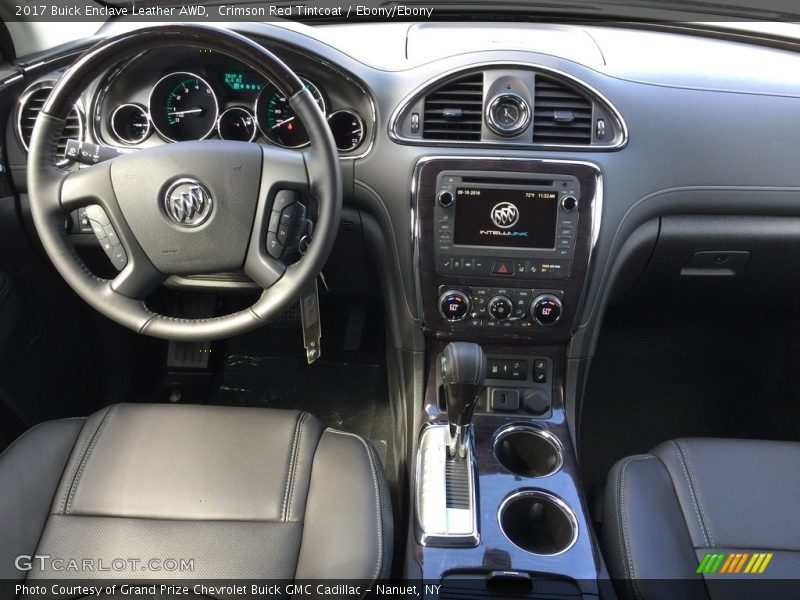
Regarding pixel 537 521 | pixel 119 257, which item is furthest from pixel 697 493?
pixel 119 257

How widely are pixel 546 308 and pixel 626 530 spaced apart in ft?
1.83

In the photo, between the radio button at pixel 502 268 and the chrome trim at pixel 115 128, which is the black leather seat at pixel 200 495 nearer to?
the radio button at pixel 502 268

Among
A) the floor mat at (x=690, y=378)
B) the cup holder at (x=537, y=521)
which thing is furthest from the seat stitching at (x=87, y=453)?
the floor mat at (x=690, y=378)

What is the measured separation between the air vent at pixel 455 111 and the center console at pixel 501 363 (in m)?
0.07

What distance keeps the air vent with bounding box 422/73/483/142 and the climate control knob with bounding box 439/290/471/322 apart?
0.38m

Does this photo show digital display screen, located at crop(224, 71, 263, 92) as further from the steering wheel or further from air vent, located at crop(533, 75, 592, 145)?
air vent, located at crop(533, 75, 592, 145)

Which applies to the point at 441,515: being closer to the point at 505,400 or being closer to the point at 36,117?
the point at 505,400

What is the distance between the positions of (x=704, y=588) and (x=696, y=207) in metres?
0.92

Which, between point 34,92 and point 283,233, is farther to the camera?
point 34,92

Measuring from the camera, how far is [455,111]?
1485 mm

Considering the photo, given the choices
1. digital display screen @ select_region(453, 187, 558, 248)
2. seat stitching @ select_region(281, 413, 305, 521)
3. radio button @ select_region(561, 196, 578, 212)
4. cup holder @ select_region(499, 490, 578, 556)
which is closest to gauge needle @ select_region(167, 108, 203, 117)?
digital display screen @ select_region(453, 187, 558, 248)

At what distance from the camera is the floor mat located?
216cm

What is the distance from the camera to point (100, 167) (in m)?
1.28

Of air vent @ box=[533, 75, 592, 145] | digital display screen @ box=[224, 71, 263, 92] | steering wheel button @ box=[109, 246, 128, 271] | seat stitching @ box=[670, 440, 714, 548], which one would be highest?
digital display screen @ box=[224, 71, 263, 92]
